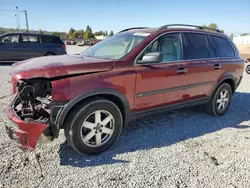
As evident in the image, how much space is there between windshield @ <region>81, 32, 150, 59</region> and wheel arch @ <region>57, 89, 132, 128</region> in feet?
1.98

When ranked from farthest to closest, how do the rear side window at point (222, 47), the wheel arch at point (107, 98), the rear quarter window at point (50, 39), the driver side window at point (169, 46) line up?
the rear quarter window at point (50, 39)
the rear side window at point (222, 47)
the driver side window at point (169, 46)
the wheel arch at point (107, 98)

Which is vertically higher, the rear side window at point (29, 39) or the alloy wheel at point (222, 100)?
the rear side window at point (29, 39)

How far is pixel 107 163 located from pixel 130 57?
1527mm

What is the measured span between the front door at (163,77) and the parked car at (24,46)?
31.5ft

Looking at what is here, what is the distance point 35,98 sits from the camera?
2709 mm

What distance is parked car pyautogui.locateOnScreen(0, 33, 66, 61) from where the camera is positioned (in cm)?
1104

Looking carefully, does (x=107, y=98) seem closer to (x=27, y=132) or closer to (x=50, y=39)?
(x=27, y=132)

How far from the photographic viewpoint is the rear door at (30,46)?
11.3 metres

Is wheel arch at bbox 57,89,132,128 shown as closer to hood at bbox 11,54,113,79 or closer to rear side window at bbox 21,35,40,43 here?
hood at bbox 11,54,113,79

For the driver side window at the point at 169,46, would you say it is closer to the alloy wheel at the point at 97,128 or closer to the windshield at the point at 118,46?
the windshield at the point at 118,46

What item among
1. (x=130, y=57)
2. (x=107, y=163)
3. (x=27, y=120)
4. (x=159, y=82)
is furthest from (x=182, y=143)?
(x=27, y=120)

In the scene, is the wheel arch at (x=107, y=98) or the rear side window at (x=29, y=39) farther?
the rear side window at (x=29, y=39)

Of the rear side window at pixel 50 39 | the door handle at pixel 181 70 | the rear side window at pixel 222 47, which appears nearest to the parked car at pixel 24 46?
the rear side window at pixel 50 39

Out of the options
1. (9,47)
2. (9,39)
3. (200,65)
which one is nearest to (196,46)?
(200,65)
